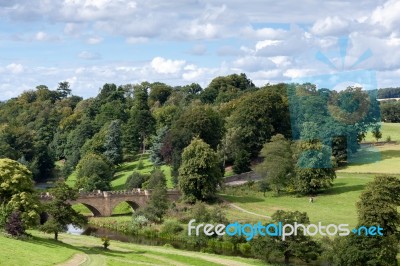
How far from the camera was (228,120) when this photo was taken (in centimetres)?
10944

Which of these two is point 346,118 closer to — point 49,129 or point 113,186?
point 113,186

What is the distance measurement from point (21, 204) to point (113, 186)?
53173 mm

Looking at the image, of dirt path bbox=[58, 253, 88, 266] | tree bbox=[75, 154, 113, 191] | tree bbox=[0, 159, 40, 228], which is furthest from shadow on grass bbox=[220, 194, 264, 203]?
dirt path bbox=[58, 253, 88, 266]

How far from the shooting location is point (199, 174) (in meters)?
82.2

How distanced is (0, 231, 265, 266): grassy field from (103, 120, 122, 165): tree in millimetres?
55421

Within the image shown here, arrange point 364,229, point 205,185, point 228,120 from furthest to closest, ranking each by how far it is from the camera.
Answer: point 228,120
point 205,185
point 364,229

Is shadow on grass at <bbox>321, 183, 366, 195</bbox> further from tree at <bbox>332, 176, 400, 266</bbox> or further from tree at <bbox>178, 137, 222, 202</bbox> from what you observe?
tree at <bbox>332, 176, 400, 266</bbox>

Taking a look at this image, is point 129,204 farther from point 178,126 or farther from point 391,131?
point 391,131

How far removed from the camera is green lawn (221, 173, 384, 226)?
242ft

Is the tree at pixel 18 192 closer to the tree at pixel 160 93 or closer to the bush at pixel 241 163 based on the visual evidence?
the bush at pixel 241 163

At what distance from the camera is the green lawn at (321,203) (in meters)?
73.9

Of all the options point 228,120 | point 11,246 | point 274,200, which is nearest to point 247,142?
point 228,120

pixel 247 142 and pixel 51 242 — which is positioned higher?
pixel 247 142

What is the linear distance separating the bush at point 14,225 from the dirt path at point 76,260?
5.47 meters
